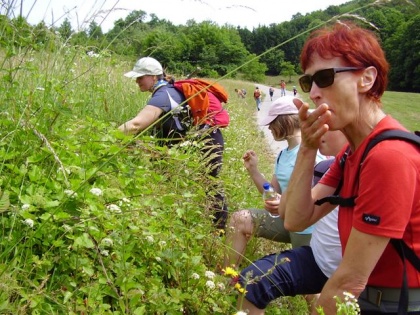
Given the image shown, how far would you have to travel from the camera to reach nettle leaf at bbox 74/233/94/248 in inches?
77.3

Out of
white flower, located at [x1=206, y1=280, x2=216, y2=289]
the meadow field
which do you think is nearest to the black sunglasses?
the meadow field

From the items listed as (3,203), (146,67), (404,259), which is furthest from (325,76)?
(146,67)

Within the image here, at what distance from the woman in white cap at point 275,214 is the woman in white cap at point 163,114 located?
0.95ft

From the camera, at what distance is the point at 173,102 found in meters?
4.11

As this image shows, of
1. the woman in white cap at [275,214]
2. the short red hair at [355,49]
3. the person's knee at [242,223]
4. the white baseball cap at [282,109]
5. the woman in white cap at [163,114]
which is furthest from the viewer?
the woman in white cap at [163,114]

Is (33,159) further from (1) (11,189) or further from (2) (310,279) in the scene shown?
(2) (310,279)

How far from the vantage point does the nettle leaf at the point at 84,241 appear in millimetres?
1964

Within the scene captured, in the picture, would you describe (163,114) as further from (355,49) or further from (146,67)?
(355,49)

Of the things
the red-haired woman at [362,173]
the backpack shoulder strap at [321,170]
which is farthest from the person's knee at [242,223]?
the red-haired woman at [362,173]

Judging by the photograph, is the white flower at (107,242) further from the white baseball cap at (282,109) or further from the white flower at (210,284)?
the white baseball cap at (282,109)

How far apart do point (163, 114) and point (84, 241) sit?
7.48ft

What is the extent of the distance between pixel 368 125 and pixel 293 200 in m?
0.52

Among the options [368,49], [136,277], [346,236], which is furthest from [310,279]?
[368,49]

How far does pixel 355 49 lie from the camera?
1907 millimetres
